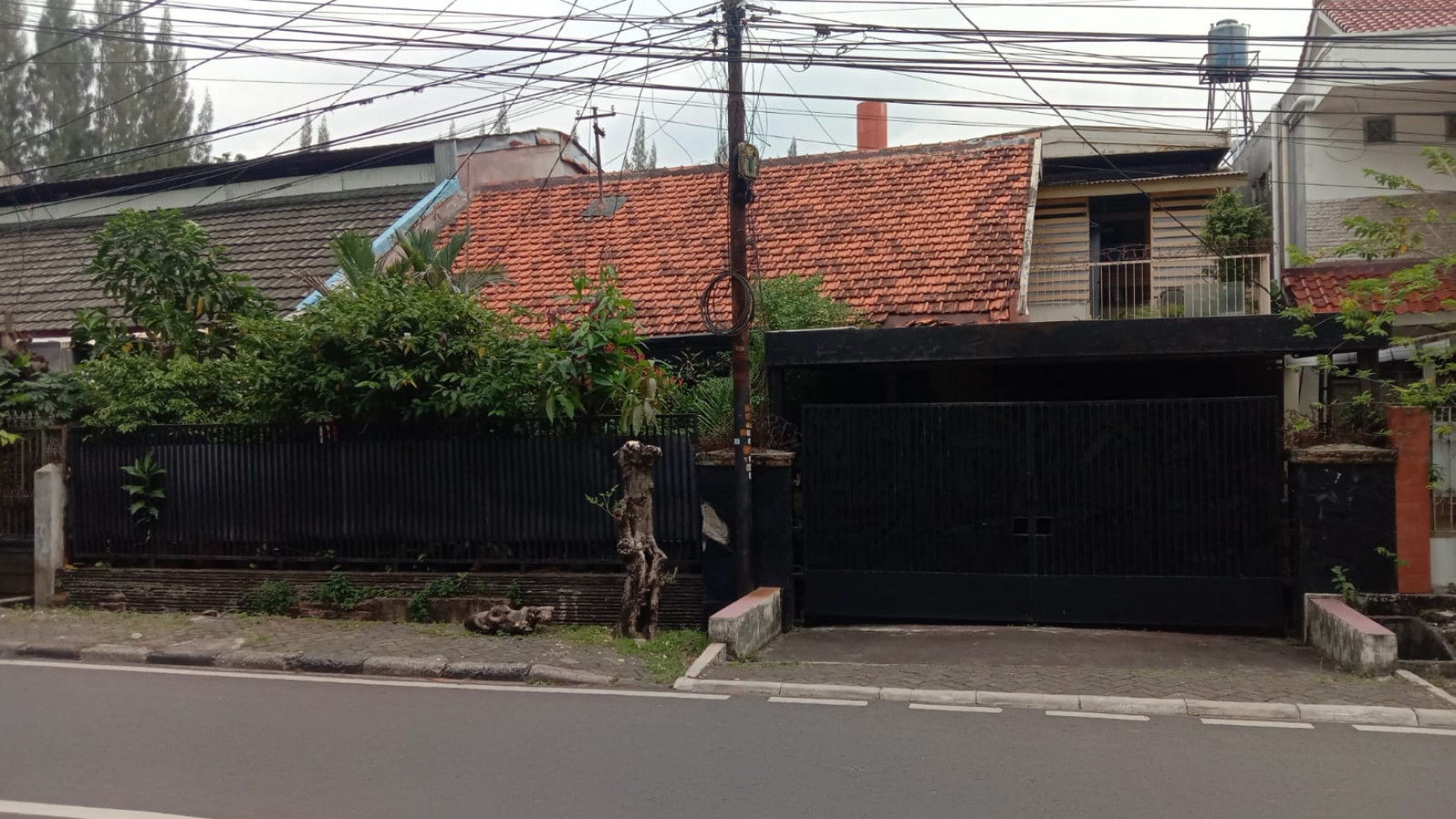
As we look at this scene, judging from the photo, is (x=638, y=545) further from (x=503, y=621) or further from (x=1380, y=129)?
(x=1380, y=129)

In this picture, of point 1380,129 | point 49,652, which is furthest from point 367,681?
point 1380,129

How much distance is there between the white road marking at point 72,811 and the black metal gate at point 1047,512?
254 inches

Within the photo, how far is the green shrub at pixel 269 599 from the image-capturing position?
1130 centimetres

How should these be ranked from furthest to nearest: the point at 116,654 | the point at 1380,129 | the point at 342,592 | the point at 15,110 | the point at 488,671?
the point at 15,110
the point at 1380,129
the point at 342,592
the point at 116,654
the point at 488,671

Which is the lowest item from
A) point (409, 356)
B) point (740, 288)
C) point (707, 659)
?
point (707, 659)

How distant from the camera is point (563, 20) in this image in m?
10.8

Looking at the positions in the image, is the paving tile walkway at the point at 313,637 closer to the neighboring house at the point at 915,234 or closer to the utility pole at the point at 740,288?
the utility pole at the point at 740,288

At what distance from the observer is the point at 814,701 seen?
7734 millimetres

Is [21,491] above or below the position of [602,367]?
below

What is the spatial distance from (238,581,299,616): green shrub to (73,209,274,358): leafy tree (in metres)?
3.07

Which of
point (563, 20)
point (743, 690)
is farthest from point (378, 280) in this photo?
point (743, 690)

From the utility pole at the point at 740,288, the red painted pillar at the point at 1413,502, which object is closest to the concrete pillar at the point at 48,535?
the utility pole at the point at 740,288

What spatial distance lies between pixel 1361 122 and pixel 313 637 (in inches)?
641

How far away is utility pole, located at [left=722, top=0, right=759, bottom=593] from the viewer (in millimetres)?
10078
